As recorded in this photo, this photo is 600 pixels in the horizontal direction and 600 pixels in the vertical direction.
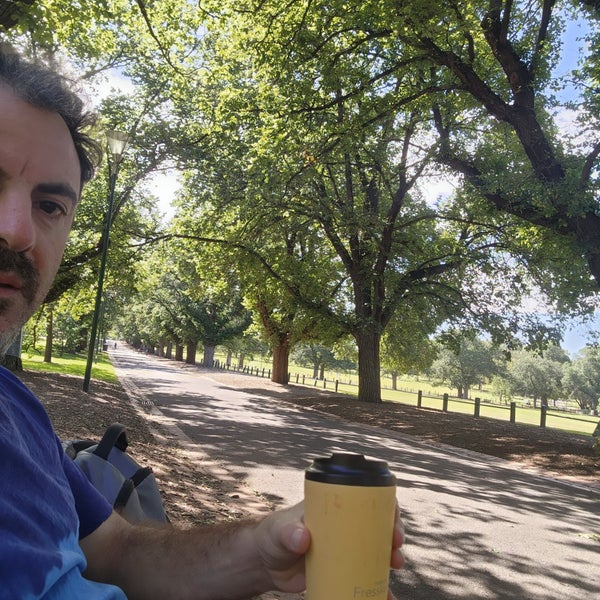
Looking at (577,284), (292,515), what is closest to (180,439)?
(292,515)

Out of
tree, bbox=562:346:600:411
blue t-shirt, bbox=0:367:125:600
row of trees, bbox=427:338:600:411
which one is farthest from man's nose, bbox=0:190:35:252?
tree, bbox=562:346:600:411

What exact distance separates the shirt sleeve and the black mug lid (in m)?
0.94

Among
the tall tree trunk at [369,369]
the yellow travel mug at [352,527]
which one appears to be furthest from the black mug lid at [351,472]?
the tall tree trunk at [369,369]

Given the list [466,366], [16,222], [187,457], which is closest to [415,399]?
[466,366]

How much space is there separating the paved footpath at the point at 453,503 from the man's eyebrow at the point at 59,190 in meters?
3.58

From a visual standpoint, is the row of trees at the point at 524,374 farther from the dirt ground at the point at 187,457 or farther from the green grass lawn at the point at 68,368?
the dirt ground at the point at 187,457

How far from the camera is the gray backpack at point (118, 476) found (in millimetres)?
1969

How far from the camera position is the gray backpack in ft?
6.46

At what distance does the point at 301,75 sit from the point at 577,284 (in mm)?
8717

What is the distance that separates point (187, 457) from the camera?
25.9 feet

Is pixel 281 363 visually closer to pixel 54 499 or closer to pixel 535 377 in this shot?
pixel 54 499

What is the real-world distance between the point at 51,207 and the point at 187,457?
6935mm

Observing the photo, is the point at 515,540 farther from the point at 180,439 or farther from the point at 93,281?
the point at 93,281

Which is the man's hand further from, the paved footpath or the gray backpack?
the paved footpath
